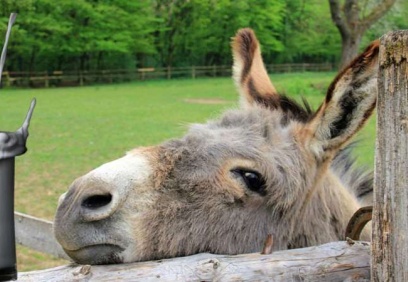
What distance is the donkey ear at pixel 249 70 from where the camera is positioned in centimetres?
353

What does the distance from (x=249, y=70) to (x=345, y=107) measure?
3.93 ft

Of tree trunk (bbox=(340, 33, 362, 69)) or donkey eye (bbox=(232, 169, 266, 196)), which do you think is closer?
donkey eye (bbox=(232, 169, 266, 196))

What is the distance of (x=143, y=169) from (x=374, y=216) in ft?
3.29

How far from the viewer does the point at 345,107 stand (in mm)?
2596

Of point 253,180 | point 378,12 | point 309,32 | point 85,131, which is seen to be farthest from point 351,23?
point 309,32

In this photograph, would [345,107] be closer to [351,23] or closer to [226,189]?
[226,189]

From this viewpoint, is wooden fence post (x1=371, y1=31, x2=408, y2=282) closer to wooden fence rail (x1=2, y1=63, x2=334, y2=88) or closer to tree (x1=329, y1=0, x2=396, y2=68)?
tree (x1=329, y1=0, x2=396, y2=68)

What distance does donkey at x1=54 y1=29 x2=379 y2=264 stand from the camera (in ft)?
7.55

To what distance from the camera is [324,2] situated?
57.7m

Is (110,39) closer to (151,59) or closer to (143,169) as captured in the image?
(151,59)

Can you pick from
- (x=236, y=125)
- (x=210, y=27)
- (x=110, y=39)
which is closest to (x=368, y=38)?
(x=210, y=27)

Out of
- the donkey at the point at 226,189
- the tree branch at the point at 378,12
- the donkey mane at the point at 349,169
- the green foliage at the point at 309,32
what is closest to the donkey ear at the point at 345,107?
the donkey at the point at 226,189

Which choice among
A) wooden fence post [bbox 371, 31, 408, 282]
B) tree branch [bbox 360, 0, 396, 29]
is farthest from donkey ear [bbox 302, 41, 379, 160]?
tree branch [bbox 360, 0, 396, 29]

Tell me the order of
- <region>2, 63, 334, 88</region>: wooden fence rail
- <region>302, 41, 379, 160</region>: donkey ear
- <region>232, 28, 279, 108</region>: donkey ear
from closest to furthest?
<region>302, 41, 379, 160</region>: donkey ear
<region>232, 28, 279, 108</region>: donkey ear
<region>2, 63, 334, 88</region>: wooden fence rail
